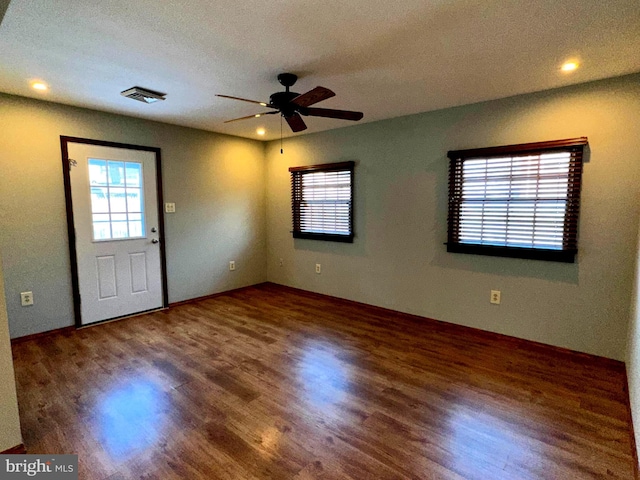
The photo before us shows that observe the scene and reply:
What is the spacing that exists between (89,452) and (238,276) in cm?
344

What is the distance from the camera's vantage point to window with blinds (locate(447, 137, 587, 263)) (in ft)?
9.30

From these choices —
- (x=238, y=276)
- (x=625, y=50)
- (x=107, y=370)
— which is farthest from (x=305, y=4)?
(x=238, y=276)

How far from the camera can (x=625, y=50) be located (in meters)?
2.15

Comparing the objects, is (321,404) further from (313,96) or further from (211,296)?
(211,296)

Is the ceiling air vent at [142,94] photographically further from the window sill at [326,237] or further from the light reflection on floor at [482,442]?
the light reflection on floor at [482,442]

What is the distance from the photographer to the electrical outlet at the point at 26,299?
10.6 feet

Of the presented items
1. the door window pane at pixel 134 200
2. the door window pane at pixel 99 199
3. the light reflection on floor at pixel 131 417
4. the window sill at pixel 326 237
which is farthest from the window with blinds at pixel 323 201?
the light reflection on floor at pixel 131 417

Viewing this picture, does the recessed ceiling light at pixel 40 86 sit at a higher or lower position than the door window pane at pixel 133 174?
higher

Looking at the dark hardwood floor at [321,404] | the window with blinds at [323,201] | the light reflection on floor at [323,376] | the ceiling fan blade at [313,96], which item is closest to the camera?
the dark hardwood floor at [321,404]

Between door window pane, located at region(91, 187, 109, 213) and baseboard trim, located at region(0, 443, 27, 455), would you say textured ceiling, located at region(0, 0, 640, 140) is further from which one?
baseboard trim, located at region(0, 443, 27, 455)

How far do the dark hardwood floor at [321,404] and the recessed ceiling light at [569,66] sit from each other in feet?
7.65

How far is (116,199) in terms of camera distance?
3797 millimetres

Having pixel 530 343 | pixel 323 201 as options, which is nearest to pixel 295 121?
pixel 323 201

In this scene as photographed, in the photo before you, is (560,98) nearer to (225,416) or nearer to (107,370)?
(225,416)
